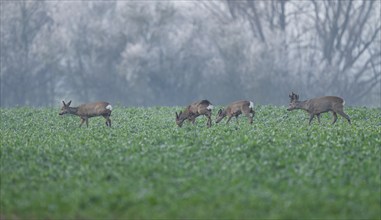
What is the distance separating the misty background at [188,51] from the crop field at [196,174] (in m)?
38.9

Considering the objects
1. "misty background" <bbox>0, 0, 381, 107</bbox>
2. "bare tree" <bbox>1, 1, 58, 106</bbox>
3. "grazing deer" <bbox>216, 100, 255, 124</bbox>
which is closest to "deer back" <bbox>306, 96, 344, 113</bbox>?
"grazing deer" <bbox>216, 100, 255, 124</bbox>

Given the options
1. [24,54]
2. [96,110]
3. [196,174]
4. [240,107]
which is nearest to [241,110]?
[240,107]

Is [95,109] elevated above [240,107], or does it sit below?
above

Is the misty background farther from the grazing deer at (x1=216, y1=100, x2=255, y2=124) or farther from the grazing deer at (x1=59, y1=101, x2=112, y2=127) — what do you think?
the grazing deer at (x1=216, y1=100, x2=255, y2=124)

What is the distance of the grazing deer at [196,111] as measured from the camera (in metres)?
22.7

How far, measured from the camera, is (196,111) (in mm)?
→ 23188

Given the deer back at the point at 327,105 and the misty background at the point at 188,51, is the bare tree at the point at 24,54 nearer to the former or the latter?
the misty background at the point at 188,51

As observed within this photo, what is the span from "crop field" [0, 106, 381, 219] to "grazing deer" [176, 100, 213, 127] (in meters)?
2.78

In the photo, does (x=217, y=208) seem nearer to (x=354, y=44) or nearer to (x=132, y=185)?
(x=132, y=185)

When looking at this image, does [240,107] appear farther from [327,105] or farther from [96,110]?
[96,110]

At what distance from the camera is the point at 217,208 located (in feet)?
37.1

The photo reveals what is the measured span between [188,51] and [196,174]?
52.0 metres

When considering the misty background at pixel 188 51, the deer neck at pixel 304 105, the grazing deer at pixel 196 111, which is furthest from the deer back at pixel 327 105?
the misty background at pixel 188 51

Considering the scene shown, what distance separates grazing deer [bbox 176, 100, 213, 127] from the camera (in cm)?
2270
